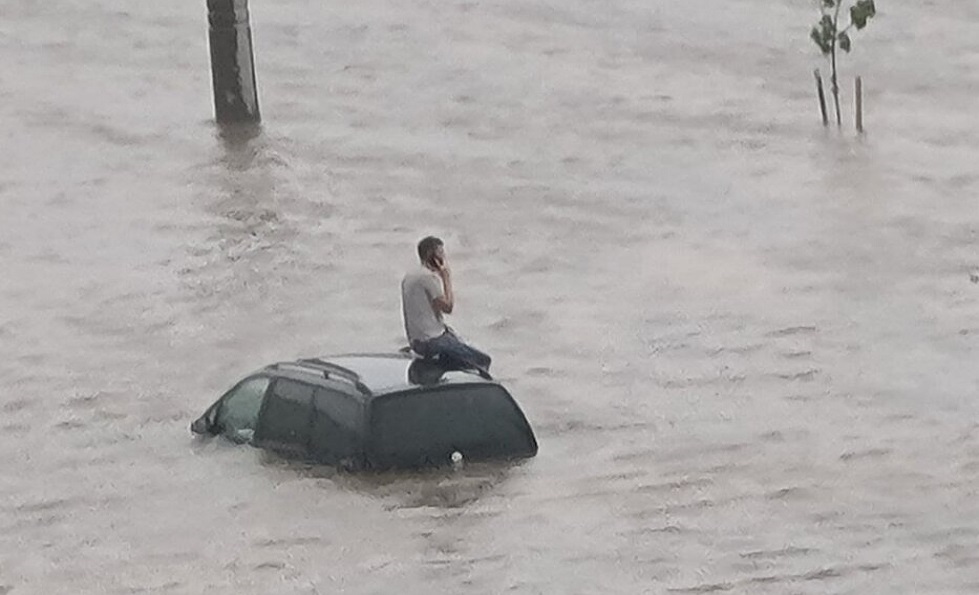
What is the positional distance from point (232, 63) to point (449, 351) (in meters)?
18.4

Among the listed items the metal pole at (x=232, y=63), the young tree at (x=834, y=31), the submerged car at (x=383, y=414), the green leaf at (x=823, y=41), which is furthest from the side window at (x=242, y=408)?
the green leaf at (x=823, y=41)

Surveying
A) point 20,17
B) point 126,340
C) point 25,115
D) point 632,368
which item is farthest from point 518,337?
point 20,17

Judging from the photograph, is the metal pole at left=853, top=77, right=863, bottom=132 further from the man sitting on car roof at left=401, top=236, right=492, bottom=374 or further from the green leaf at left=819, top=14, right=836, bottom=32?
the man sitting on car roof at left=401, top=236, right=492, bottom=374

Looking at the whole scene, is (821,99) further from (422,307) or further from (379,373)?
(379,373)

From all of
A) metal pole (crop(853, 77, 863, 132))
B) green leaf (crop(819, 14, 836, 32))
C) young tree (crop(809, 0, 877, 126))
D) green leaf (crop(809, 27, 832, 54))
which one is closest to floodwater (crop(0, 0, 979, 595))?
metal pole (crop(853, 77, 863, 132))

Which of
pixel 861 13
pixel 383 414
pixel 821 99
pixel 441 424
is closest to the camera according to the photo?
pixel 383 414

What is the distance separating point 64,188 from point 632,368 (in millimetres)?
12819

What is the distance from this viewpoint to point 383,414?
17.1m

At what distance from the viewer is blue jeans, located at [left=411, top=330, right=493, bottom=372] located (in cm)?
1833

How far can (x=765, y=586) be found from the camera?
1600 cm

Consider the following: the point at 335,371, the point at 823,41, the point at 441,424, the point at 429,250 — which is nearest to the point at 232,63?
the point at 823,41

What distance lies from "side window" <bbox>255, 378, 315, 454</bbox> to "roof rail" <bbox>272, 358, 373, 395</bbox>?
0.61 ft

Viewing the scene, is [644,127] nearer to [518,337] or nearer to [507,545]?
[518,337]

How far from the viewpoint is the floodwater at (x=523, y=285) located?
17.2 m
